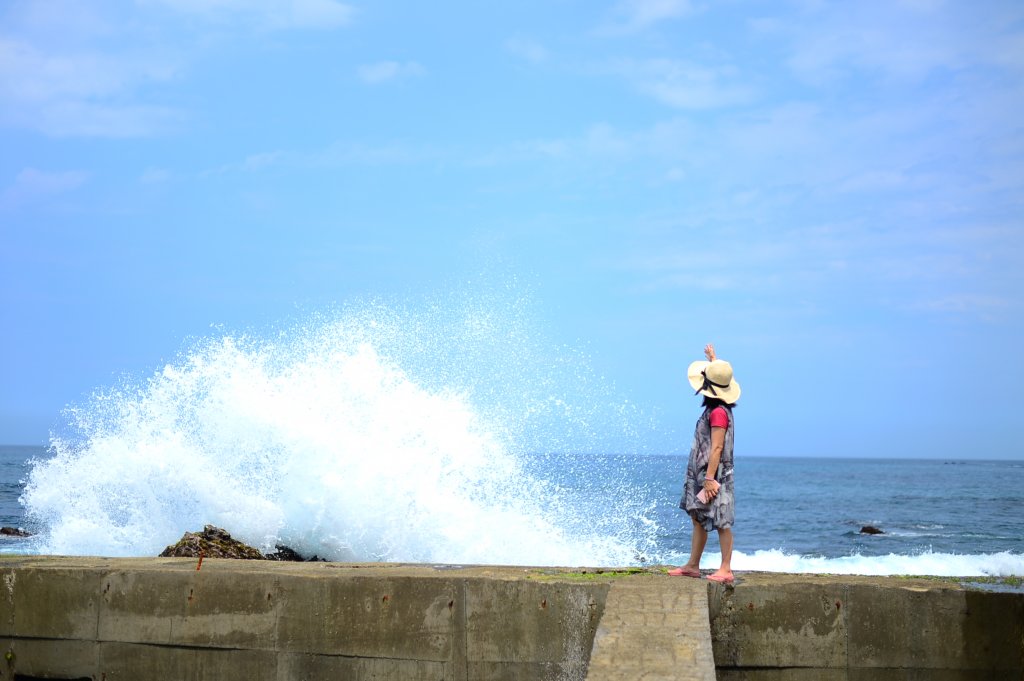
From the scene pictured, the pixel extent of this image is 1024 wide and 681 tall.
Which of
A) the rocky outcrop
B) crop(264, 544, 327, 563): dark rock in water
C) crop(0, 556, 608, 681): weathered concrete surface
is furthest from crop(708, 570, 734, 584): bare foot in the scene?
crop(264, 544, 327, 563): dark rock in water

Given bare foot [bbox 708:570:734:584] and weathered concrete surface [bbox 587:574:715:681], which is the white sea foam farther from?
weathered concrete surface [bbox 587:574:715:681]

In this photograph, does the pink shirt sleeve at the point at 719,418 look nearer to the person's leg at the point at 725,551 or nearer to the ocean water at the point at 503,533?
the person's leg at the point at 725,551

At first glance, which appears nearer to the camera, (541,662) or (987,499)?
(541,662)

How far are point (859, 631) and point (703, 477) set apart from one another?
3.81ft

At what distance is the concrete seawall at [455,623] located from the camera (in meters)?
4.95

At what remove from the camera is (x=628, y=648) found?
12.8 feet

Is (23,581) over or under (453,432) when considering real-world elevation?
under

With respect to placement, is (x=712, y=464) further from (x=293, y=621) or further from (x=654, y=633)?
(x=293, y=621)

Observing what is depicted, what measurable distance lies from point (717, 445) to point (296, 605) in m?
2.59

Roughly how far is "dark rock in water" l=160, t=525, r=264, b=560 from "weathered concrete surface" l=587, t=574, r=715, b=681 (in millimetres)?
5020

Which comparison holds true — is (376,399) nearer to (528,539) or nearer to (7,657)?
(528,539)

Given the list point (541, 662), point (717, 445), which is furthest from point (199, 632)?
point (717, 445)

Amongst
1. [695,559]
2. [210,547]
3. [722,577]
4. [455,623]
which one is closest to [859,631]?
[722,577]

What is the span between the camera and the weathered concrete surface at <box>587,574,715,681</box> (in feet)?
11.8
